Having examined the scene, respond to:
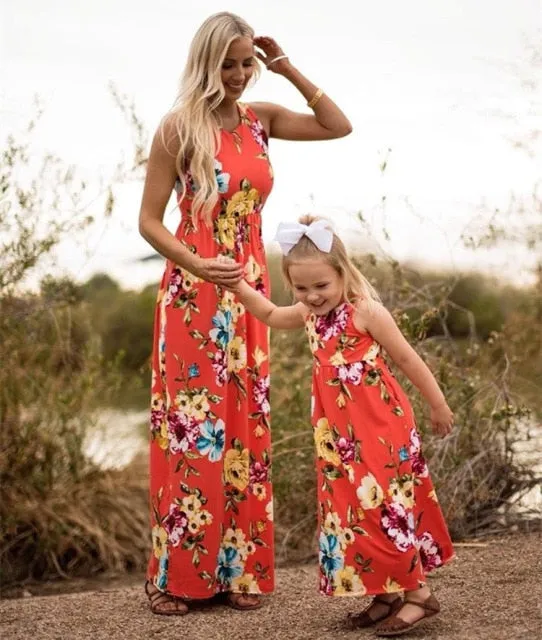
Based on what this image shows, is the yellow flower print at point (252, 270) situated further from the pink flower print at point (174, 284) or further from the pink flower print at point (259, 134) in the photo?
the pink flower print at point (259, 134)

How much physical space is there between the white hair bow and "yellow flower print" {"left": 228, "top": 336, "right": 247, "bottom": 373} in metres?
0.53

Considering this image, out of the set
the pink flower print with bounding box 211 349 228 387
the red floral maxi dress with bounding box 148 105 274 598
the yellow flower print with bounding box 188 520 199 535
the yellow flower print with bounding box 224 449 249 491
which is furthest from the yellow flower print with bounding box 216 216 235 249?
the yellow flower print with bounding box 188 520 199 535

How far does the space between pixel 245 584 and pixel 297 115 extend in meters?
1.60

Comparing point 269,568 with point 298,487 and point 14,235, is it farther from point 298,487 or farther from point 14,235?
point 14,235

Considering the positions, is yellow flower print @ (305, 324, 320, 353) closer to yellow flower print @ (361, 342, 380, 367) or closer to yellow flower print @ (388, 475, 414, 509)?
yellow flower print @ (361, 342, 380, 367)

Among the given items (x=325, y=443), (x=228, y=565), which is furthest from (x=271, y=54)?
(x=228, y=565)

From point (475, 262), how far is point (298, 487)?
4.36 ft

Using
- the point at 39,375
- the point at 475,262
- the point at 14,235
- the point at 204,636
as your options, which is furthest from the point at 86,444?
the point at 204,636

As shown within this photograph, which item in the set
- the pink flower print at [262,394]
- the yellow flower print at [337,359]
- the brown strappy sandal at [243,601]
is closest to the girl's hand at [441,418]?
the yellow flower print at [337,359]

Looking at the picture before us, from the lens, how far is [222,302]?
4070 millimetres

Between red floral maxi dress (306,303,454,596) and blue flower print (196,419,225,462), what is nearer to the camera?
red floral maxi dress (306,303,454,596)

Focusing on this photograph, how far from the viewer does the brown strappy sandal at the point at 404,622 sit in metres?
3.59

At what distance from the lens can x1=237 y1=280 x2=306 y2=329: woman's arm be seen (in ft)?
12.5

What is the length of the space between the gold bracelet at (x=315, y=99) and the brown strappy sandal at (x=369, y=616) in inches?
64.8
